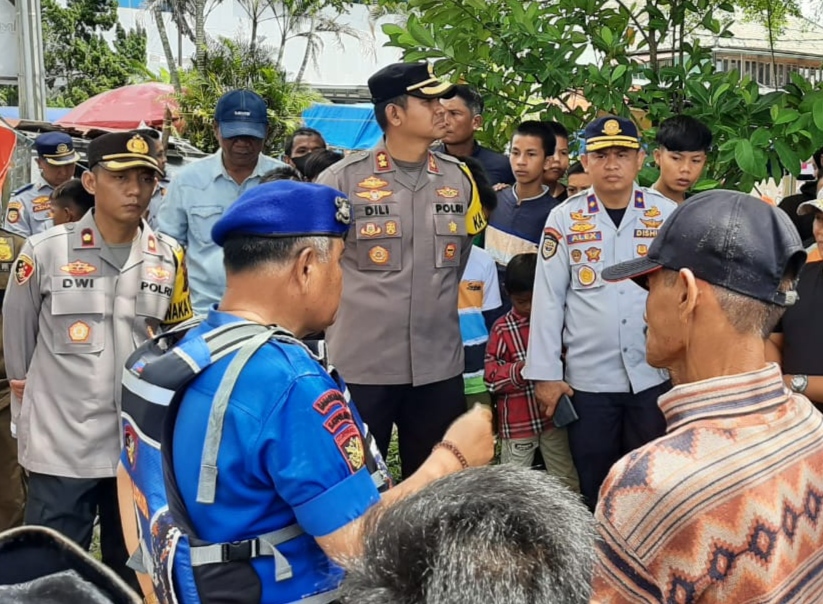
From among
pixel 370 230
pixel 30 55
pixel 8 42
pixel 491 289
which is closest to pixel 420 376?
pixel 370 230

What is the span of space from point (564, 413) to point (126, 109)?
1744 cm

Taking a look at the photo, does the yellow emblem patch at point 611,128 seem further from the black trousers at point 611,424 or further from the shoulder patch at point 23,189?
the shoulder patch at point 23,189

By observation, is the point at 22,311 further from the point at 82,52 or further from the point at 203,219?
the point at 82,52

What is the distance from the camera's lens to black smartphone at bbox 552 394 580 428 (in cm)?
412

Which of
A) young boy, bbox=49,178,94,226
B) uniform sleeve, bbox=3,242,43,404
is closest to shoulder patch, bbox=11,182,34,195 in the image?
young boy, bbox=49,178,94,226

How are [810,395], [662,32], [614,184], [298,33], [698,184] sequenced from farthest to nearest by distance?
[298,33] → [662,32] → [698,184] → [614,184] → [810,395]

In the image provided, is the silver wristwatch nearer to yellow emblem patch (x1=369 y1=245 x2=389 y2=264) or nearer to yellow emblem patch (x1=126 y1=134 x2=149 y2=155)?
yellow emblem patch (x1=369 y1=245 x2=389 y2=264)

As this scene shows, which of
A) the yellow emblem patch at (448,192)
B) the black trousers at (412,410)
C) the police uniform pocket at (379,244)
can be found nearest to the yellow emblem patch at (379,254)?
the police uniform pocket at (379,244)

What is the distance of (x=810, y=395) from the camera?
11.2 feet

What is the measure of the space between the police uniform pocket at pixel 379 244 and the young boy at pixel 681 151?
1.31 metres

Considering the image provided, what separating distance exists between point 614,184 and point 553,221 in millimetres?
310

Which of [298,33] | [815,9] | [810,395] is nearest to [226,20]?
[298,33]

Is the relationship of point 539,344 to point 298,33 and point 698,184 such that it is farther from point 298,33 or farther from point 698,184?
point 298,33

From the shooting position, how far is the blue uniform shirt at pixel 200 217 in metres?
4.58
